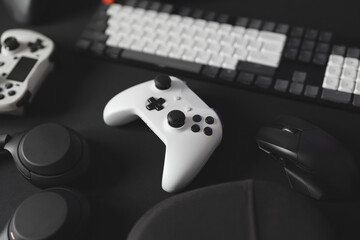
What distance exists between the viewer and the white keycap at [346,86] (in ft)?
1.88

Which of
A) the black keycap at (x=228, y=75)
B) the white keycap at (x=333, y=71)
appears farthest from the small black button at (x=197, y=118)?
the white keycap at (x=333, y=71)

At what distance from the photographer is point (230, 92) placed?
62cm

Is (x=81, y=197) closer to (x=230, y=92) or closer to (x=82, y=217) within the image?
(x=82, y=217)

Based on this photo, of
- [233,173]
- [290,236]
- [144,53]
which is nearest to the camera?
[290,236]

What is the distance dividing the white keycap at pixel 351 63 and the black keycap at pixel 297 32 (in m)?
0.08

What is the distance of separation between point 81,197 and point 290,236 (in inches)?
9.2

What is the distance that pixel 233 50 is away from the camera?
2.06 feet

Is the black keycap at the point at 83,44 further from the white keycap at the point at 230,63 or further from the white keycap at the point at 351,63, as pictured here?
the white keycap at the point at 351,63

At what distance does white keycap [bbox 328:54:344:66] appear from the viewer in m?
0.60

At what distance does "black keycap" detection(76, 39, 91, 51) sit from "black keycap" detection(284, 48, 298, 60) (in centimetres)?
31

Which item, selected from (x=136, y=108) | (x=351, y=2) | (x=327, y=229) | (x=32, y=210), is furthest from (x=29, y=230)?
(x=351, y=2)

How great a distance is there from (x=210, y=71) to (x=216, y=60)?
0.07 ft

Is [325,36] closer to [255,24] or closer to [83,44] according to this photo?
[255,24]

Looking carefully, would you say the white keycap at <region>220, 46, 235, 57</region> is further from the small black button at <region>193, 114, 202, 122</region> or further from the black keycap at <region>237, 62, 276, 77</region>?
the small black button at <region>193, 114, 202, 122</region>
